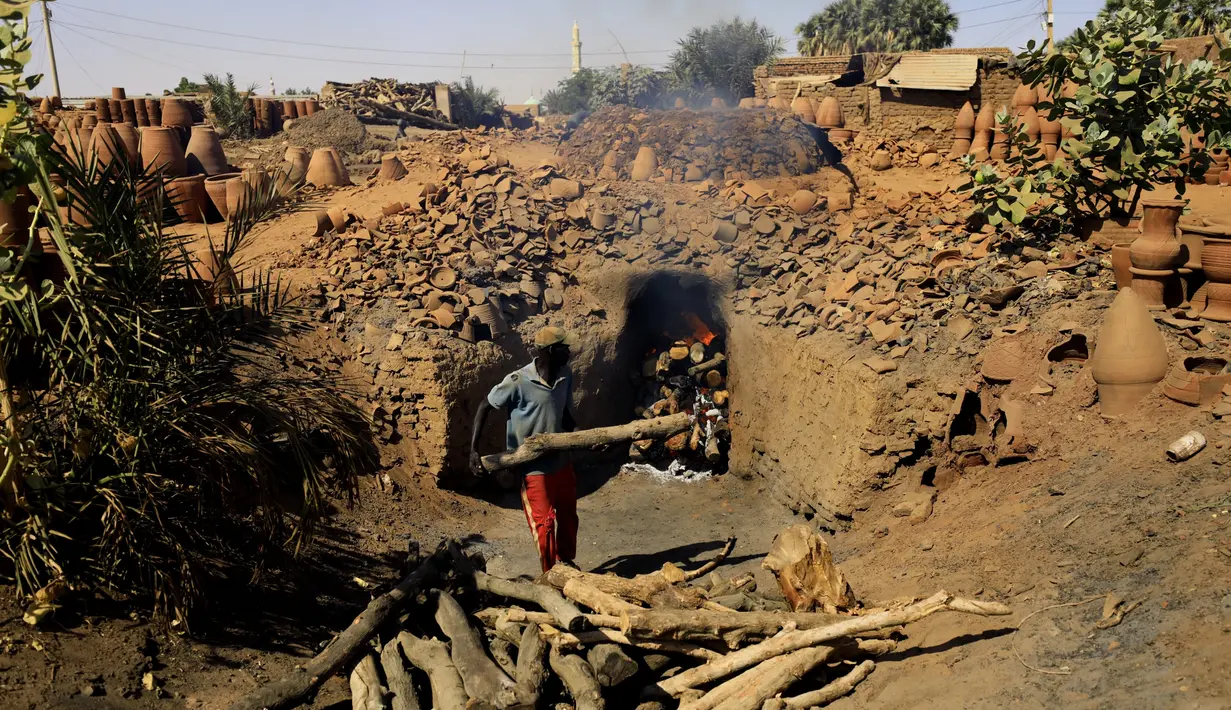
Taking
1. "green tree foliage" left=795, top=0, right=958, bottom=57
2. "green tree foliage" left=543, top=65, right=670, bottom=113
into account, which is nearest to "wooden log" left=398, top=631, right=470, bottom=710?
"green tree foliage" left=543, top=65, right=670, bottom=113

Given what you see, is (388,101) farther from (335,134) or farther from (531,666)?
(531,666)

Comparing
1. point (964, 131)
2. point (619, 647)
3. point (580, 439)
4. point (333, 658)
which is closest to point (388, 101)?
point (964, 131)

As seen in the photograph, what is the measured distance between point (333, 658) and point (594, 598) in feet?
4.22

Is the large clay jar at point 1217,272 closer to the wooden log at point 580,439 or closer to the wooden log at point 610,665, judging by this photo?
the wooden log at point 580,439

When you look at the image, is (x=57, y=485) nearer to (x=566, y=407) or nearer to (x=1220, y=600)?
(x=566, y=407)

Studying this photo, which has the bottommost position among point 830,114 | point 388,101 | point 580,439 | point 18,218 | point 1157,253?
point 580,439

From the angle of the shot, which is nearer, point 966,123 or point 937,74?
point 966,123

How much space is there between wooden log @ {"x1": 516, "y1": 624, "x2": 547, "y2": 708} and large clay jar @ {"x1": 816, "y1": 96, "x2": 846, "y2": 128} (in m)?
12.1

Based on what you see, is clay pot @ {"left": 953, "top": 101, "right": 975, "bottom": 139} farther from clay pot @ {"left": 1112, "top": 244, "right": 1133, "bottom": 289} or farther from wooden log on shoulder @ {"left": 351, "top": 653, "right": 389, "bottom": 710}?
wooden log on shoulder @ {"left": 351, "top": 653, "right": 389, "bottom": 710}

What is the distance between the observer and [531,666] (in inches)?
164

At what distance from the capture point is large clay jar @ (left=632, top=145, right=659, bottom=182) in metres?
11.5

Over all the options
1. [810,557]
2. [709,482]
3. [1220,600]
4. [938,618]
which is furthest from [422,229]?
[1220,600]

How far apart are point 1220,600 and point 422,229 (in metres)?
8.08

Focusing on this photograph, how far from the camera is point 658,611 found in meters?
4.29
